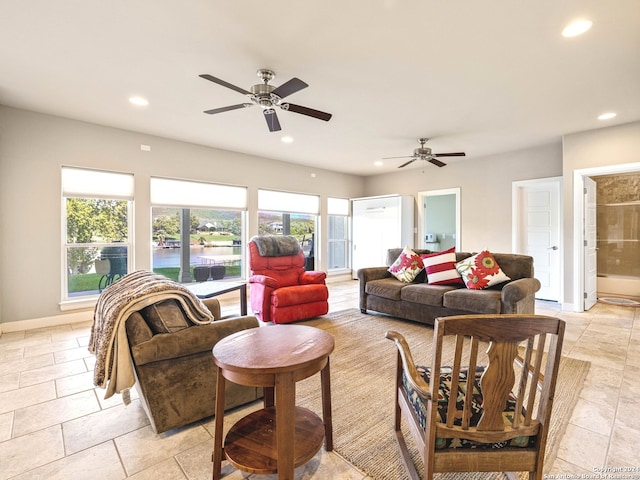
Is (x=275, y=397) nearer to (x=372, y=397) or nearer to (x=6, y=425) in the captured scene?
(x=372, y=397)

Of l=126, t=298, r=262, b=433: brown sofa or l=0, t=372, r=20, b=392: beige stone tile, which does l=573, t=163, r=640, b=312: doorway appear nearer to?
l=126, t=298, r=262, b=433: brown sofa

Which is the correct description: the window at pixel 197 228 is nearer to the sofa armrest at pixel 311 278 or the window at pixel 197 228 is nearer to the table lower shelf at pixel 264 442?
the sofa armrest at pixel 311 278

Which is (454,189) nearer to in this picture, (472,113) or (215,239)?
(472,113)

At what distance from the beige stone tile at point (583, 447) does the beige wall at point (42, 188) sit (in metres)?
4.99

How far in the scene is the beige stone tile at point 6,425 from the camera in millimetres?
1844

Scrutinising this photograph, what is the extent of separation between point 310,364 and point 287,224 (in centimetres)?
537

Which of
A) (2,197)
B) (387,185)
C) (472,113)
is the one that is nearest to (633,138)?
(472,113)

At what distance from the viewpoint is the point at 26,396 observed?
7.52 ft

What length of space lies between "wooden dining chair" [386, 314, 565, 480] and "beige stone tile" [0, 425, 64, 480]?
1943 millimetres

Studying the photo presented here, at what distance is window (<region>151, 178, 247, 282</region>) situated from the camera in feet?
16.1

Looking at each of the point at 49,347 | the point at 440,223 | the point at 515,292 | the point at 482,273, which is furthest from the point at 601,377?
the point at 440,223

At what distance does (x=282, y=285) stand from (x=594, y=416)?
333 centimetres

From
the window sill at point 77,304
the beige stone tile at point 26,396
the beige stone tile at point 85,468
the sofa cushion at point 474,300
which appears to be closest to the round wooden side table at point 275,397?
the beige stone tile at point 85,468

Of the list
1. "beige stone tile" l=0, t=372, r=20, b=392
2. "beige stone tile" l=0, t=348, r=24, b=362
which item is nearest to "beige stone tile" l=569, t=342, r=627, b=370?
"beige stone tile" l=0, t=372, r=20, b=392
